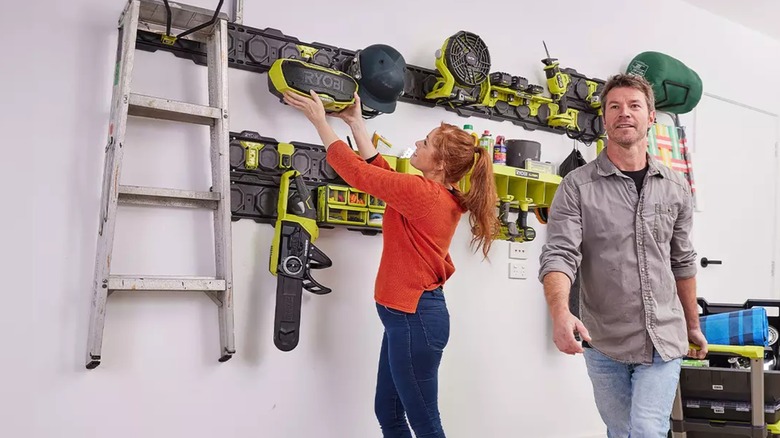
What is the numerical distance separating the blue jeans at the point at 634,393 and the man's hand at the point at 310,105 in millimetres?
1346

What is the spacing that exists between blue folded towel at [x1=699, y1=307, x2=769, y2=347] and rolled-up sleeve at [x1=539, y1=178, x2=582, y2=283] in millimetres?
942

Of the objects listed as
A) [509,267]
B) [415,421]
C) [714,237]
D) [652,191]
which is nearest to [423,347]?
[415,421]

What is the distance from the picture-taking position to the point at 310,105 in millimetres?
2928

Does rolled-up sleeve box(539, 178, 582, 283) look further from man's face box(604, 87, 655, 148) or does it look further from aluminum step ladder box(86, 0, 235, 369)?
aluminum step ladder box(86, 0, 235, 369)

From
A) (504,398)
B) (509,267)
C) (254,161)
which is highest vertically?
(254,161)

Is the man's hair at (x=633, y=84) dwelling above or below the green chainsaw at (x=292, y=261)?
above

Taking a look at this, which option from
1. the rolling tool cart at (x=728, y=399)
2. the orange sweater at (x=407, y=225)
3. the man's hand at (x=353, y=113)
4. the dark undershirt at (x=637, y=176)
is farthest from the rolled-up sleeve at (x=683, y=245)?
the man's hand at (x=353, y=113)

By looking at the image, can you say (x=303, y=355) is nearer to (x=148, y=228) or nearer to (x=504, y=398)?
(x=148, y=228)

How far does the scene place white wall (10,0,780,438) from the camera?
263 centimetres

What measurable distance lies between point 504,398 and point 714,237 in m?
2.14

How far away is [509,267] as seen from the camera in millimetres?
4000

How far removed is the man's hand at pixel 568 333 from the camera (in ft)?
6.47

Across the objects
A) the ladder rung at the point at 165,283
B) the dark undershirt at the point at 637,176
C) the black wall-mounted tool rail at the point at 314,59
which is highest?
the black wall-mounted tool rail at the point at 314,59

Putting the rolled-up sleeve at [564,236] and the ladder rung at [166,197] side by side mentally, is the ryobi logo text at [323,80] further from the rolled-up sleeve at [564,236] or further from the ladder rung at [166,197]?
the rolled-up sleeve at [564,236]
